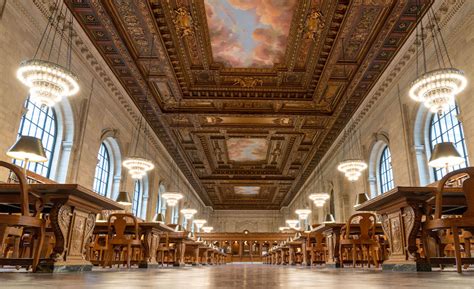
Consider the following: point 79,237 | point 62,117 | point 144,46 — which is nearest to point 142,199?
point 62,117

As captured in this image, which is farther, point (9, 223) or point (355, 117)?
point (355, 117)

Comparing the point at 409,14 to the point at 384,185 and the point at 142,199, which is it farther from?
the point at 142,199

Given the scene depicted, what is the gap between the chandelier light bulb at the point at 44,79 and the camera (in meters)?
5.65

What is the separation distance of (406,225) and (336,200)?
11593mm

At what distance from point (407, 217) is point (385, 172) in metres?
7.49

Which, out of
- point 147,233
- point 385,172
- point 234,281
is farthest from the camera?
point 385,172

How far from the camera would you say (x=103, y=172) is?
455 inches

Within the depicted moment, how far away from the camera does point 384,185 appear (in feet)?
38.9

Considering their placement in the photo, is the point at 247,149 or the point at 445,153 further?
the point at 247,149

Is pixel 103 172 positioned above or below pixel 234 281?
above

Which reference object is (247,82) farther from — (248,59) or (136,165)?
(136,165)

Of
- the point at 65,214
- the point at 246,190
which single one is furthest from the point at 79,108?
the point at 246,190

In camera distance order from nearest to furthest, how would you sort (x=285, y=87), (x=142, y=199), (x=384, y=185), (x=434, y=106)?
1. (x=434, y=106)
2. (x=285, y=87)
3. (x=384, y=185)
4. (x=142, y=199)

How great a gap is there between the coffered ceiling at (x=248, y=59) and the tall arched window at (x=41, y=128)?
2.19 meters
